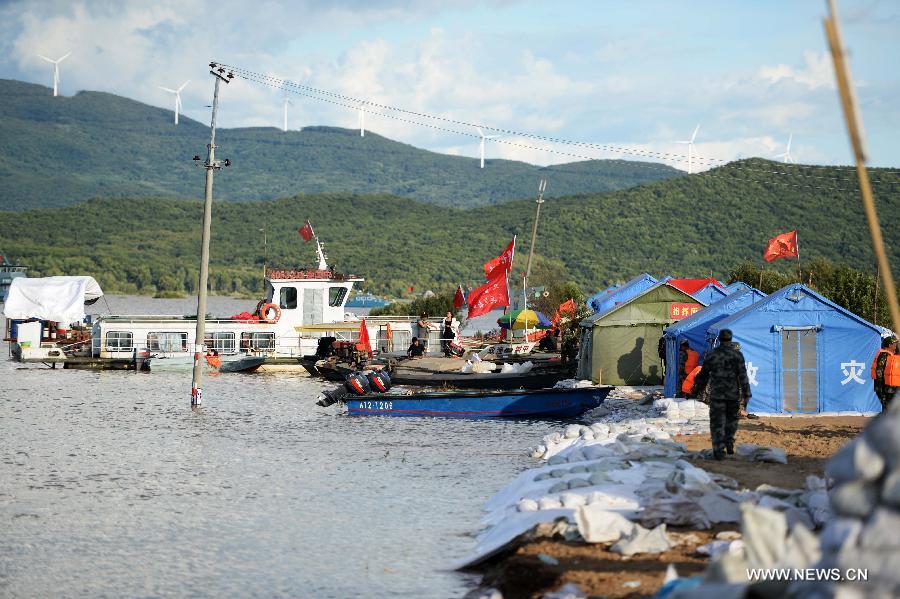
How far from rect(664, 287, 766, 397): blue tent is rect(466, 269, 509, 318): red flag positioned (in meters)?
9.85

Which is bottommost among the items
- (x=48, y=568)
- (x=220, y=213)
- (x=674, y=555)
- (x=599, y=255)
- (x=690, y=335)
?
(x=48, y=568)

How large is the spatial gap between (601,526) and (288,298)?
112ft

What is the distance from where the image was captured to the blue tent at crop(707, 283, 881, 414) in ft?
78.0

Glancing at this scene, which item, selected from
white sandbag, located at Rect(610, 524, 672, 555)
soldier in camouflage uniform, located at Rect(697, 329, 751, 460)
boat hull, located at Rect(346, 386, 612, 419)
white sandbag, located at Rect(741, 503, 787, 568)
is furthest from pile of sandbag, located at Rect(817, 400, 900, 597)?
boat hull, located at Rect(346, 386, 612, 419)

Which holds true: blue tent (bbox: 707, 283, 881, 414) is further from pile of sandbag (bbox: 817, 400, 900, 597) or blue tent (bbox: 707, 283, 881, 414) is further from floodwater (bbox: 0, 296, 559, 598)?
pile of sandbag (bbox: 817, 400, 900, 597)

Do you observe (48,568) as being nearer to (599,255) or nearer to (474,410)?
(474,410)

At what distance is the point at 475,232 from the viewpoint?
16362 cm

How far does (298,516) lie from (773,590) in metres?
10.6

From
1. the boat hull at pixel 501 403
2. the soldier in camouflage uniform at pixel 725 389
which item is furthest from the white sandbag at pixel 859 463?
the boat hull at pixel 501 403

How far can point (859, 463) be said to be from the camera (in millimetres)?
7328

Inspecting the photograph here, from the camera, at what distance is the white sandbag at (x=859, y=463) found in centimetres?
725

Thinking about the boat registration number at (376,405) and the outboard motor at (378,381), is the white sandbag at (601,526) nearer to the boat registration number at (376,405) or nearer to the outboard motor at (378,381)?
the boat registration number at (376,405)

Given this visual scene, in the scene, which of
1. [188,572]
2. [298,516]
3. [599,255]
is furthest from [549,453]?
[599,255]

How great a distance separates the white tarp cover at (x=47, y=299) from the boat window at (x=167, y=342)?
3.23m
